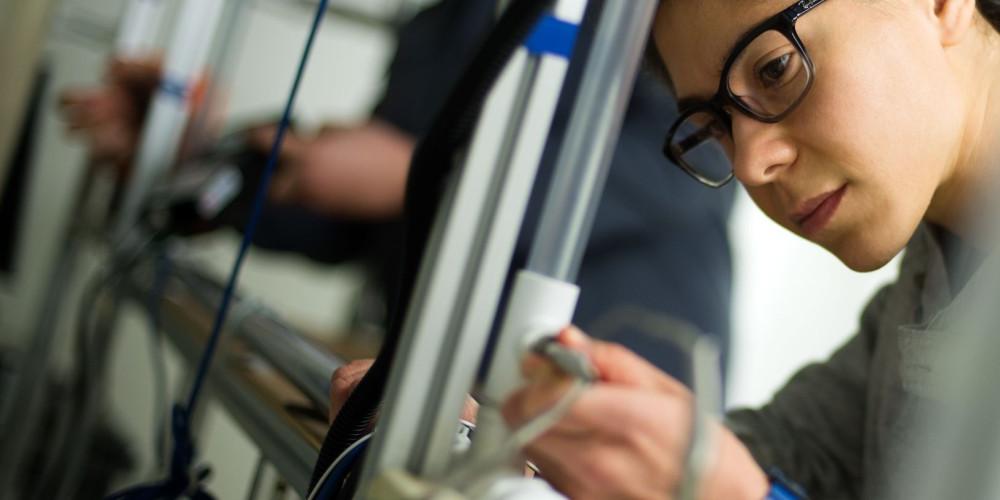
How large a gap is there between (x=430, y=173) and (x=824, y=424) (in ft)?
1.29

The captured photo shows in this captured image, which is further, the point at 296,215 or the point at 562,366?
the point at 296,215

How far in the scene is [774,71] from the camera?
0.47 metres

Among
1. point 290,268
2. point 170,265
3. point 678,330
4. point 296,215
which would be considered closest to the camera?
point 678,330

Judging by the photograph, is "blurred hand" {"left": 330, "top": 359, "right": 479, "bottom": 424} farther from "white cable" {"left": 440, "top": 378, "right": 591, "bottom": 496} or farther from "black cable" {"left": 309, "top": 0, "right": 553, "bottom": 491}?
"white cable" {"left": 440, "top": 378, "right": 591, "bottom": 496}

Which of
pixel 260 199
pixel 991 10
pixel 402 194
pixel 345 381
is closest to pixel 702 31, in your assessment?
pixel 991 10

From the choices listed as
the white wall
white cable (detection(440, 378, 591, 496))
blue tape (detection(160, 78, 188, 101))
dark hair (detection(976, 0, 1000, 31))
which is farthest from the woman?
blue tape (detection(160, 78, 188, 101))

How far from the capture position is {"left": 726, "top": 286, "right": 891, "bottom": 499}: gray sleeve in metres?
0.66

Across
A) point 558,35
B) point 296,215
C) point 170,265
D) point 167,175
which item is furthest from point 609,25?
point 296,215

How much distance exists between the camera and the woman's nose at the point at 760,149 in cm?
48

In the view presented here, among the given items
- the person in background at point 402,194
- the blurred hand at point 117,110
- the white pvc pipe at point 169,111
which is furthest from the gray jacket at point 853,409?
the blurred hand at point 117,110

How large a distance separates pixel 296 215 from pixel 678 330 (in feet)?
4.92

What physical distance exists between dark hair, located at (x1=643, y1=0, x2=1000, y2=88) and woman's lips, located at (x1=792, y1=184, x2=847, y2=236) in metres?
0.11

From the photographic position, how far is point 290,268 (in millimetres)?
2369

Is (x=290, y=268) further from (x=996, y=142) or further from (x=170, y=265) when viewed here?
(x=996, y=142)
